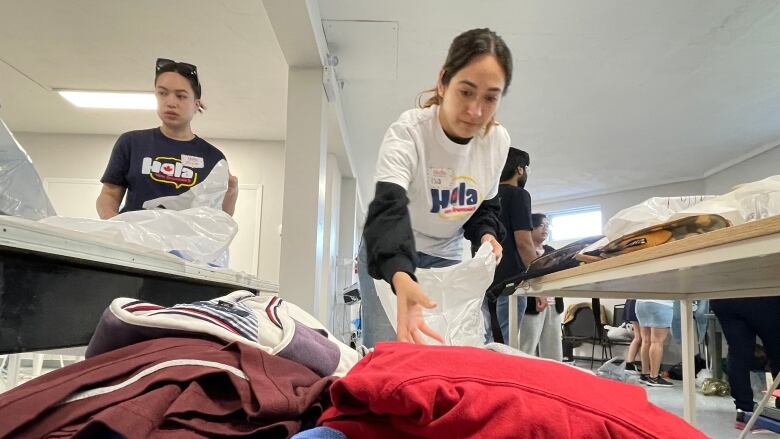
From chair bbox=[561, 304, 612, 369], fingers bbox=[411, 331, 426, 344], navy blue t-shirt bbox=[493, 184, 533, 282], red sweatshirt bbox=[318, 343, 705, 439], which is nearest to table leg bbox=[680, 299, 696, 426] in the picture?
navy blue t-shirt bbox=[493, 184, 533, 282]

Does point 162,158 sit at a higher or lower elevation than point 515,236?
higher

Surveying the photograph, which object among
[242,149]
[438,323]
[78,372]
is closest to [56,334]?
[78,372]

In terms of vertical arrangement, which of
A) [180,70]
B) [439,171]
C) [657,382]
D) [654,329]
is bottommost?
[657,382]

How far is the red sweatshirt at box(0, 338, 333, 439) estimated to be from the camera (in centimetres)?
30

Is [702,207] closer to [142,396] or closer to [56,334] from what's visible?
[142,396]

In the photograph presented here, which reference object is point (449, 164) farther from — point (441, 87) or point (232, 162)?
point (232, 162)

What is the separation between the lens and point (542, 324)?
2104 mm

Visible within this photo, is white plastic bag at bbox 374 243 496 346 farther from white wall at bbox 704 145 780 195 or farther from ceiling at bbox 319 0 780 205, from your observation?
white wall at bbox 704 145 780 195

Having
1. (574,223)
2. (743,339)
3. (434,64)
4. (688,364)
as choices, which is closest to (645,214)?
(688,364)

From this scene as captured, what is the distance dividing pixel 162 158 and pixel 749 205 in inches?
61.7

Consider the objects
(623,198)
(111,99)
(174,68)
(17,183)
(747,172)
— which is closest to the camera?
(17,183)

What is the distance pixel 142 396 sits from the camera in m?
0.32

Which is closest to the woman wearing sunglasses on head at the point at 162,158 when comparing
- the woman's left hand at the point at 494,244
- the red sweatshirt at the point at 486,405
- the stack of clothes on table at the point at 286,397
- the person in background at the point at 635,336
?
the woman's left hand at the point at 494,244

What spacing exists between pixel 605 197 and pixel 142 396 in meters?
7.75
